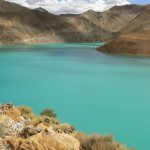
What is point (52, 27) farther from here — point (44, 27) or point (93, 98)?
point (93, 98)

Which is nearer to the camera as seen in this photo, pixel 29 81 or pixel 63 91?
pixel 63 91

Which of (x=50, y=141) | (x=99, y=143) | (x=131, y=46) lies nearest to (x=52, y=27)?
(x=131, y=46)

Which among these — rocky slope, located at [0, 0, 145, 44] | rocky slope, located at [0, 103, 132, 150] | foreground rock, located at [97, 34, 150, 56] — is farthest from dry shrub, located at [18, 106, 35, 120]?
rocky slope, located at [0, 0, 145, 44]

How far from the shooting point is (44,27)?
162750mm

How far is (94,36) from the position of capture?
575 feet

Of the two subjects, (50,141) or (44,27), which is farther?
(44,27)

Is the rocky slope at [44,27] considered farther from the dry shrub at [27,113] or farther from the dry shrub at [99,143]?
the dry shrub at [99,143]

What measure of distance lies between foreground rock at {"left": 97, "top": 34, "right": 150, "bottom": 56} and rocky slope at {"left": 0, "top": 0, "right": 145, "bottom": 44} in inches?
2326

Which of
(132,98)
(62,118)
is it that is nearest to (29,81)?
(132,98)

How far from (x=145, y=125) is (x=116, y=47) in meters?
61.4

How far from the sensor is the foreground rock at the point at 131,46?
70750 millimetres

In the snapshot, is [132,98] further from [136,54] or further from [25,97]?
[136,54]

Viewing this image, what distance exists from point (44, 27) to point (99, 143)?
515ft

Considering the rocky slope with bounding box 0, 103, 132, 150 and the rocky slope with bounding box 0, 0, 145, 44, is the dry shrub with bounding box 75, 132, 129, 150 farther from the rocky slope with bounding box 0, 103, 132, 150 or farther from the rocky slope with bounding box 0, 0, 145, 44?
the rocky slope with bounding box 0, 0, 145, 44
